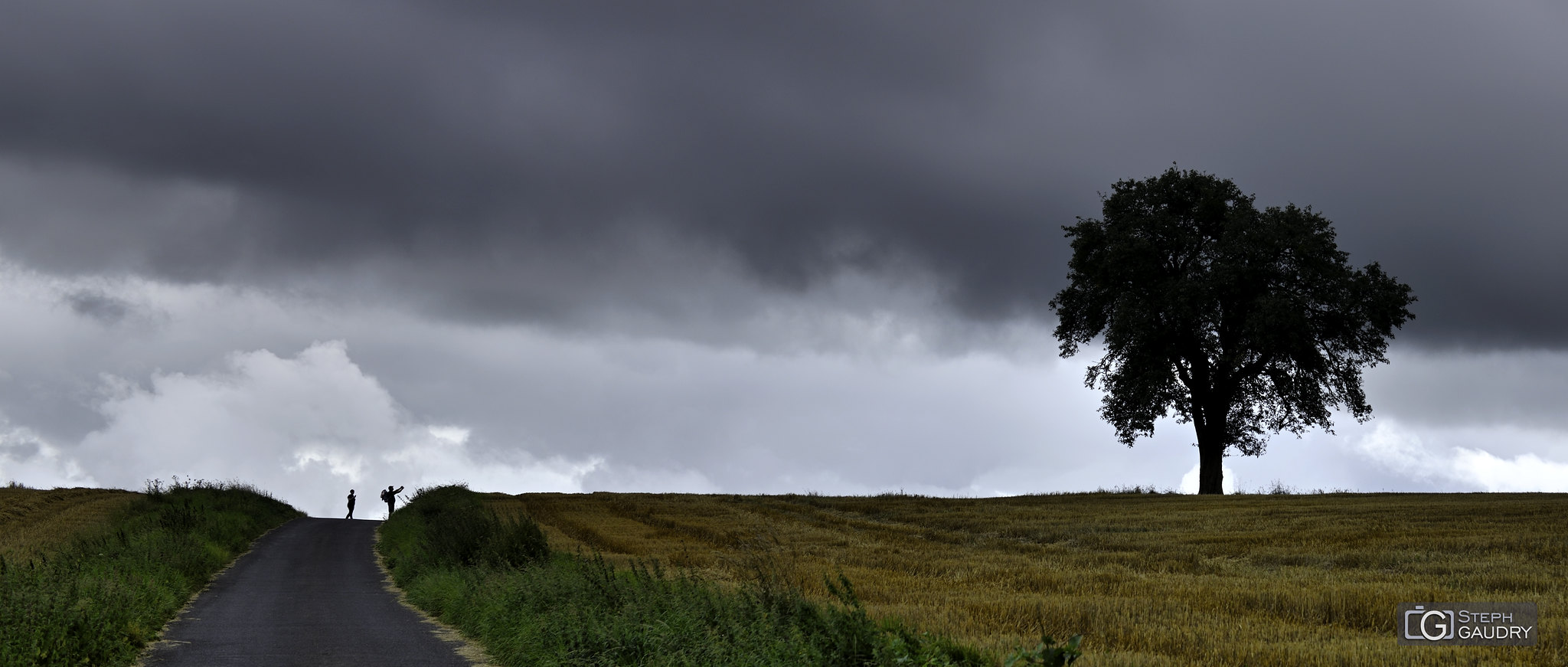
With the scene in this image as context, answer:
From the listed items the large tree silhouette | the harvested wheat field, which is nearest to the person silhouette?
the harvested wheat field

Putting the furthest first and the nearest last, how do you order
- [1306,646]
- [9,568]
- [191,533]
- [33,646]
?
[191,533], [9,568], [33,646], [1306,646]

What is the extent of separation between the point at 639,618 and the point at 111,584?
1114cm

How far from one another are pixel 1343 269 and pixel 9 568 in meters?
46.3

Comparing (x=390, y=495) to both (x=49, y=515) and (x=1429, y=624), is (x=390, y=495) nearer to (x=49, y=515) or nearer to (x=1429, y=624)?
(x=49, y=515)

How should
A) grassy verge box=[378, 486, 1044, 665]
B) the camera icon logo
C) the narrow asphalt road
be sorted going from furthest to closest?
the narrow asphalt road
the camera icon logo
grassy verge box=[378, 486, 1044, 665]

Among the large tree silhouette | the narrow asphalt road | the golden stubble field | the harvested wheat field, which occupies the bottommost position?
the narrow asphalt road

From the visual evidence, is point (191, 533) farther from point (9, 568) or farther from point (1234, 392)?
point (1234, 392)

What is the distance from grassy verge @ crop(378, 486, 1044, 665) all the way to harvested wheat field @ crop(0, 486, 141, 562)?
1230 cm

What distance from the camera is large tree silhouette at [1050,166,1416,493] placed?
4469 cm

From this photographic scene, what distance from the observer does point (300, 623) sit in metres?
20.5

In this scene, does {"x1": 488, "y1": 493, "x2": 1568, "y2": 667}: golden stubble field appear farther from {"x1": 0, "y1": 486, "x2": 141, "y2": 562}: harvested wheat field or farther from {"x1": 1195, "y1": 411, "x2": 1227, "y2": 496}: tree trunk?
{"x1": 0, "y1": 486, "x2": 141, "y2": 562}: harvested wheat field

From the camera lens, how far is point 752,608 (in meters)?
13.1

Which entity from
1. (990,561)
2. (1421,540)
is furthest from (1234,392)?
(990,561)

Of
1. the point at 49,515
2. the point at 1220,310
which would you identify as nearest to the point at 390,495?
the point at 49,515
